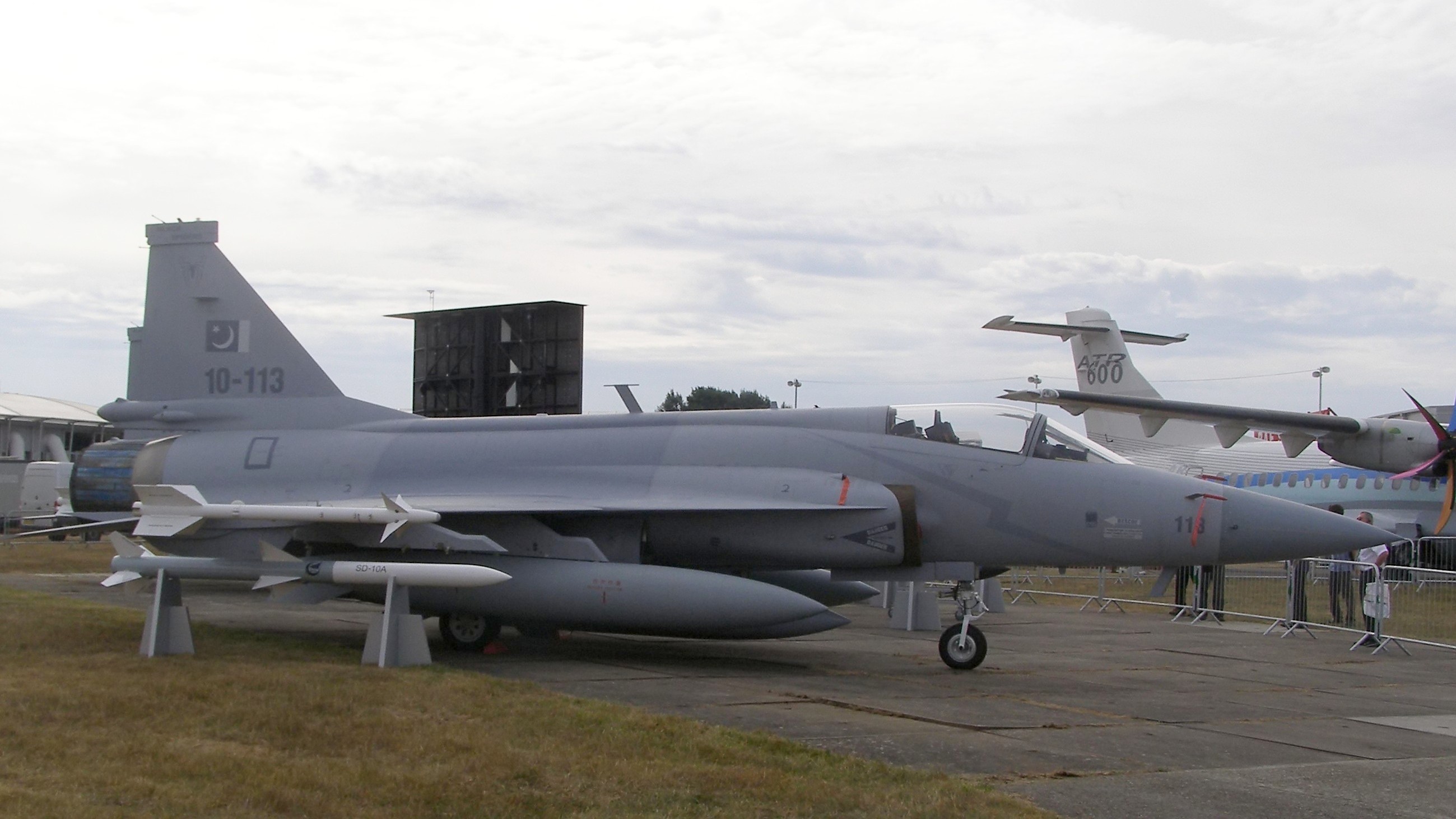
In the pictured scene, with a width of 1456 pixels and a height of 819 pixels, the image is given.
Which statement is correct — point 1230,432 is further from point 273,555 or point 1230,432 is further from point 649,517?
point 273,555

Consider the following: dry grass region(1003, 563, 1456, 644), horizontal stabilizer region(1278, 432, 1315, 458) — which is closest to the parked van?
dry grass region(1003, 563, 1456, 644)

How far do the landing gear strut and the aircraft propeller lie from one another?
15.4m

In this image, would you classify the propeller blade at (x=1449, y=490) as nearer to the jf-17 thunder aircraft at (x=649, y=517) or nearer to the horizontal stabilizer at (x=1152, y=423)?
the horizontal stabilizer at (x=1152, y=423)

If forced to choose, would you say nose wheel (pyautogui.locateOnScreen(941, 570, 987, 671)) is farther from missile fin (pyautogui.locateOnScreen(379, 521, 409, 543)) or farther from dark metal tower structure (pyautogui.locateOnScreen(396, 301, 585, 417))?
dark metal tower structure (pyautogui.locateOnScreen(396, 301, 585, 417))

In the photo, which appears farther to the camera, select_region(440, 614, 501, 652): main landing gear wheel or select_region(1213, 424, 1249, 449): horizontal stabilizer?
select_region(1213, 424, 1249, 449): horizontal stabilizer

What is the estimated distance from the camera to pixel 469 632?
11781 millimetres

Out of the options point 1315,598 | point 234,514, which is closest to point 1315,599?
point 1315,598

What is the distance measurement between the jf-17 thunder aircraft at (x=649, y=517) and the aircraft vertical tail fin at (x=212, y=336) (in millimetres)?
684

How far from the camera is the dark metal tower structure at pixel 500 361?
19.4 metres

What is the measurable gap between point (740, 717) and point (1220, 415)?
1808cm

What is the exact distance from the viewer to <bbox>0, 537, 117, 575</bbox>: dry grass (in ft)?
73.0

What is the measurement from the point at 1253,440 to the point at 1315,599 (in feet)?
56.7

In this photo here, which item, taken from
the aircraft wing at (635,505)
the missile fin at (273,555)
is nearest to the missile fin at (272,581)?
the missile fin at (273,555)

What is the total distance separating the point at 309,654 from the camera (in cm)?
1070
